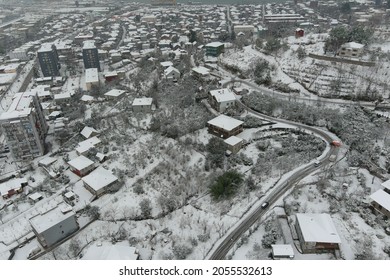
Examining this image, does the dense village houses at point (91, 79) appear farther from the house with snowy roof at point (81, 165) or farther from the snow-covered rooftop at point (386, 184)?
the snow-covered rooftop at point (386, 184)

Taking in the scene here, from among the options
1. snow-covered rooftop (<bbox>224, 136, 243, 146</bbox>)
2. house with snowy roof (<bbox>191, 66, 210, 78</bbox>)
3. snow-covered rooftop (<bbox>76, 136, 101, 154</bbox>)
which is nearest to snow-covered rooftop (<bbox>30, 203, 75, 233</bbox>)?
snow-covered rooftop (<bbox>76, 136, 101, 154</bbox>)

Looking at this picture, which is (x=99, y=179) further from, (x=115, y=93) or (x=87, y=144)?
(x=115, y=93)

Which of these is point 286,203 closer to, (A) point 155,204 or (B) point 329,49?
(A) point 155,204

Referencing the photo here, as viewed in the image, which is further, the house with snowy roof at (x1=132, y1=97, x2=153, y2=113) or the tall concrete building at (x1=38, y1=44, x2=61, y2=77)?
the tall concrete building at (x1=38, y1=44, x2=61, y2=77)

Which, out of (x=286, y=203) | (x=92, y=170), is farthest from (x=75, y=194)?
(x=286, y=203)

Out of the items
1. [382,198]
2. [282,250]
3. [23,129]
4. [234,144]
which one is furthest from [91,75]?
[382,198]

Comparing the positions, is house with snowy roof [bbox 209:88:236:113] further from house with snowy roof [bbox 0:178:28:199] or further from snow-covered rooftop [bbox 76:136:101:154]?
house with snowy roof [bbox 0:178:28:199]
